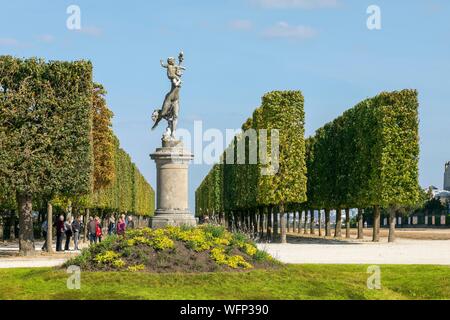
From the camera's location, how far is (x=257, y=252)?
2444cm

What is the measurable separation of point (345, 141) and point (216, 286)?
143 ft

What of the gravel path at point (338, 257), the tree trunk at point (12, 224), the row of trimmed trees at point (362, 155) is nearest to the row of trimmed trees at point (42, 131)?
the gravel path at point (338, 257)

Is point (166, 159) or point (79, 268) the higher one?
point (166, 159)

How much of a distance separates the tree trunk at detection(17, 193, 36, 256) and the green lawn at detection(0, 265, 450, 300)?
15904 mm

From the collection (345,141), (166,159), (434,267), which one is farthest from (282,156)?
(434,267)

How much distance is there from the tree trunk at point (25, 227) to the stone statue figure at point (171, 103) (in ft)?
25.5

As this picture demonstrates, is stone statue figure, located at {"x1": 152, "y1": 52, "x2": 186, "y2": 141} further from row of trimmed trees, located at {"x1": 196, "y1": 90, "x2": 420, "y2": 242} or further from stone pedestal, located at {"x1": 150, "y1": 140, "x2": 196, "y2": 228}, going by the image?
row of trimmed trees, located at {"x1": 196, "y1": 90, "x2": 420, "y2": 242}

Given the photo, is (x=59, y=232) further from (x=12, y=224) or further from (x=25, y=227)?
(x=12, y=224)

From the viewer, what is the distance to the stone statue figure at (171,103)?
38.4 meters

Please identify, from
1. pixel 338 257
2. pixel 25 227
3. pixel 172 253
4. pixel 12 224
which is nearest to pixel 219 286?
pixel 172 253

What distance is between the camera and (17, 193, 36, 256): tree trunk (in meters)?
39.4
